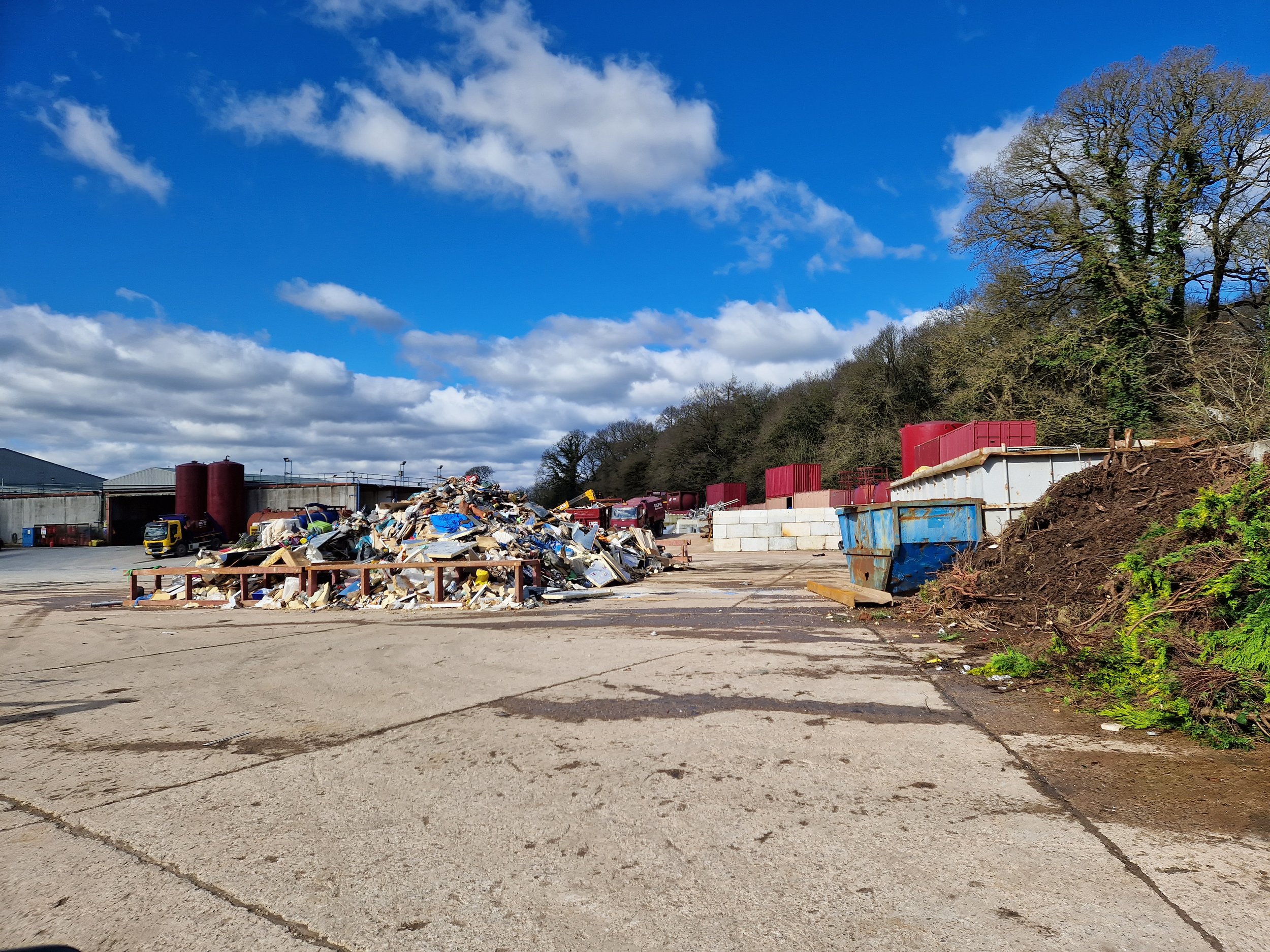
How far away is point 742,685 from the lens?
6379mm

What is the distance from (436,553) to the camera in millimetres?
14133

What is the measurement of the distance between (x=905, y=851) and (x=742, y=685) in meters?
3.18

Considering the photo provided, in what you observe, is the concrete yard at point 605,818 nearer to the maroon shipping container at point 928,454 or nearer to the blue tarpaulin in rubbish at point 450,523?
the blue tarpaulin in rubbish at point 450,523

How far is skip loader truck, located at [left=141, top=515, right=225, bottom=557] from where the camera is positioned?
1432 inches

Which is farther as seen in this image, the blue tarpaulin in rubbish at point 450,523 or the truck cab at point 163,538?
the truck cab at point 163,538

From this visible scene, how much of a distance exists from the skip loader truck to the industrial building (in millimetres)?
7568

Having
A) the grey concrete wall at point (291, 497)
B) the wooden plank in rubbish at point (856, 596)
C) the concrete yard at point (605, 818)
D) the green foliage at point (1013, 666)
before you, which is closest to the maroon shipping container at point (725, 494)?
the grey concrete wall at point (291, 497)

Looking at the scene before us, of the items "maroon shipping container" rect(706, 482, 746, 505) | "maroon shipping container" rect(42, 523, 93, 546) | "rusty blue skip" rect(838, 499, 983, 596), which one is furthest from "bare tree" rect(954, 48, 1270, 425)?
"maroon shipping container" rect(42, 523, 93, 546)

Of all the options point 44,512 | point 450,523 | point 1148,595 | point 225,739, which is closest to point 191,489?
point 44,512

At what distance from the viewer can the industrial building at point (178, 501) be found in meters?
49.1

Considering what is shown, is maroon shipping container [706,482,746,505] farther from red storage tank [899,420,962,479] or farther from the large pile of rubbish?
the large pile of rubbish

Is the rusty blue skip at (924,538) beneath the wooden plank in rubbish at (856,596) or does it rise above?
above

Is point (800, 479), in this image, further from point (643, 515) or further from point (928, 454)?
point (928, 454)

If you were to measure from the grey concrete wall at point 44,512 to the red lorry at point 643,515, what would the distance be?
1566 inches
